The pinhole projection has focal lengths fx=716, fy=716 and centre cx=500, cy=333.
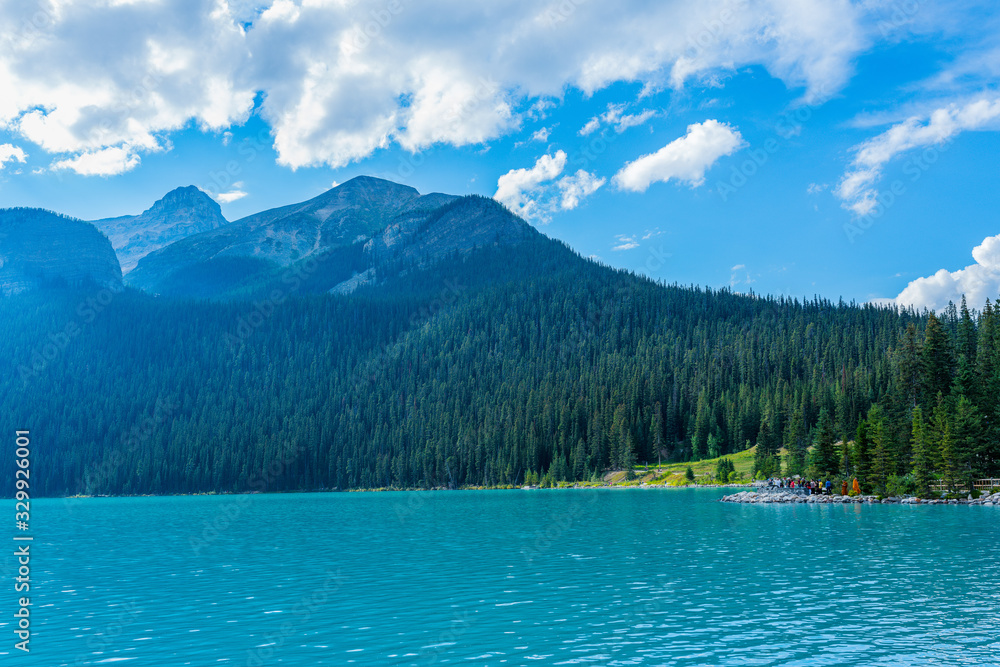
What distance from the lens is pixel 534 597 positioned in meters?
30.1

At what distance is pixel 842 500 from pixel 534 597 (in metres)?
73.1

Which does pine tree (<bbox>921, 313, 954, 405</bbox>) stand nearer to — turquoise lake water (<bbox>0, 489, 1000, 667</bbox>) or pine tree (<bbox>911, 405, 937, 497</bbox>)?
pine tree (<bbox>911, 405, 937, 497</bbox>)

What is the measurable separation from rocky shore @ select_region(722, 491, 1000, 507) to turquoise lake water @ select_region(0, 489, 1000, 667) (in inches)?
789

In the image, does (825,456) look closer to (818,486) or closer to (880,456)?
(818,486)

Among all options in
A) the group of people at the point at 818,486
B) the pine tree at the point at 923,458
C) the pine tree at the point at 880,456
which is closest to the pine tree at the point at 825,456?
the group of people at the point at 818,486

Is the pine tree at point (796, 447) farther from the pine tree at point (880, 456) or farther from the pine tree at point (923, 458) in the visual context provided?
the pine tree at point (923, 458)

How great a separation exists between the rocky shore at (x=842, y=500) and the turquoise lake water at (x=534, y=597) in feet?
65.8

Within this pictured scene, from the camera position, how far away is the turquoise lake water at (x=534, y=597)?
22.1 m

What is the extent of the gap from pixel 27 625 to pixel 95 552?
2722 cm

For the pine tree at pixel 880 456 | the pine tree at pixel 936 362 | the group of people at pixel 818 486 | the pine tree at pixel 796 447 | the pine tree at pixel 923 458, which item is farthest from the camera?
the pine tree at pixel 796 447

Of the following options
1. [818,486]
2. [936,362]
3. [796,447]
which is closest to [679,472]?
[796,447]

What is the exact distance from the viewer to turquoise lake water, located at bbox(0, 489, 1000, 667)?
2212 centimetres

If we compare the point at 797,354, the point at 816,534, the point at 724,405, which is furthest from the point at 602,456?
the point at 816,534

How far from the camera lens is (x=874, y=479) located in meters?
90.1
